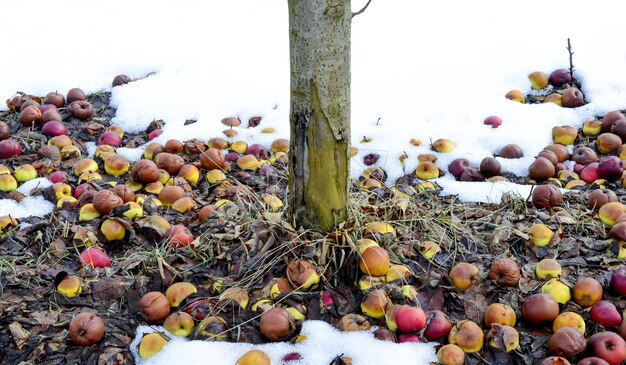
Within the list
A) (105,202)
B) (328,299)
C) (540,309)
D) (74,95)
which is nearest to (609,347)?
(540,309)

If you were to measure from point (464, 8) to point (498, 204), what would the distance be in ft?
10.4

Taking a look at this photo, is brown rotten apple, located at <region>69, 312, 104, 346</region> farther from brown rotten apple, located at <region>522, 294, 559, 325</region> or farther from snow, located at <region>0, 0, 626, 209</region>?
snow, located at <region>0, 0, 626, 209</region>

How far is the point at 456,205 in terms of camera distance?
396cm

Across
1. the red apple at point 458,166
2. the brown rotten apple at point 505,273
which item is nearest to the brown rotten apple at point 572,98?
the red apple at point 458,166

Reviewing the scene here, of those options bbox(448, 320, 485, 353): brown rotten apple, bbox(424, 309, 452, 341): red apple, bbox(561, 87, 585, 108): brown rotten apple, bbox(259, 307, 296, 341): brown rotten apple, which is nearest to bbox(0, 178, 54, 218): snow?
bbox(259, 307, 296, 341): brown rotten apple

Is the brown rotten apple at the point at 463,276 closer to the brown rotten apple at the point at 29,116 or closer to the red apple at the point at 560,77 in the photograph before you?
the red apple at the point at 560,77

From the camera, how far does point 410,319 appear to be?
2.92 metres

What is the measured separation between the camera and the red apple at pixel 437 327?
2.94m

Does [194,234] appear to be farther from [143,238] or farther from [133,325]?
[133,325]

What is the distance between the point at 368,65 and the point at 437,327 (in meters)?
3.35

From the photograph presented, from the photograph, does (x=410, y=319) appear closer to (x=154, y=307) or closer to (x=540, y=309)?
(x=540, y=309)

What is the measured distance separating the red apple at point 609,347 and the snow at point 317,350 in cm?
66

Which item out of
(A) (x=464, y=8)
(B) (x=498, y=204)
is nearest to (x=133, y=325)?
(B) (x=498, y=204)

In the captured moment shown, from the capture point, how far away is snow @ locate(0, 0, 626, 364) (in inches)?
196
